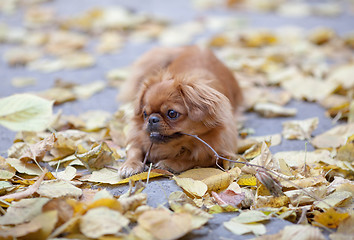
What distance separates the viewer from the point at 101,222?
5.67ft

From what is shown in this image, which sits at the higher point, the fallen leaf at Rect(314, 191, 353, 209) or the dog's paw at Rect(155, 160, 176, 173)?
the fallen leaf at Rect(314, 191, 353, 209)

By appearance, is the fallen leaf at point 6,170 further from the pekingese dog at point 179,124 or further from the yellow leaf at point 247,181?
the yellow leaf at point 247,181

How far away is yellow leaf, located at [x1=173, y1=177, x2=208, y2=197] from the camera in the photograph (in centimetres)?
217

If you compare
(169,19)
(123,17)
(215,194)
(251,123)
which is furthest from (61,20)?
(215,194)

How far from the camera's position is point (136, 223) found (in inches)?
73.4

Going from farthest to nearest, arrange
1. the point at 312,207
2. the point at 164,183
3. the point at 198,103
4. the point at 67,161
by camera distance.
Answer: the point at 67,161 → the point at 198,103 → the point at 164,183 → the point at 312,207

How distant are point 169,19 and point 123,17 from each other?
76cm

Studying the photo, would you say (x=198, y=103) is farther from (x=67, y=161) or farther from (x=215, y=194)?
(x=67, y=161)

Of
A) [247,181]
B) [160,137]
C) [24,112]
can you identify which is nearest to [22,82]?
[24,112]

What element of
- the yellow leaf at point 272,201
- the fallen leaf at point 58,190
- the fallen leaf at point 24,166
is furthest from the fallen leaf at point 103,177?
the yellow leaf at point 272,201

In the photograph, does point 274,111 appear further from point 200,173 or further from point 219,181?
point 219,181

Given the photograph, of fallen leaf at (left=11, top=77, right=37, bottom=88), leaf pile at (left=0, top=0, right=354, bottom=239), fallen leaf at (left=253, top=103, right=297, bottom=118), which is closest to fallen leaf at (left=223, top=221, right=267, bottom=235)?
leaf pile at (left=0, top=0, right=354, bottom=239)

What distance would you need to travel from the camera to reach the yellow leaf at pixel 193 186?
217 cm

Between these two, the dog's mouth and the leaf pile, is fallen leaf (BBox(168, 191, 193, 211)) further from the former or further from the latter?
the dog's mouth
